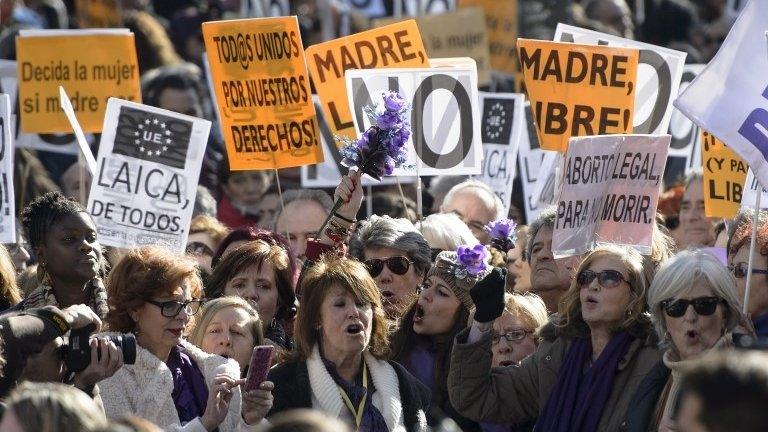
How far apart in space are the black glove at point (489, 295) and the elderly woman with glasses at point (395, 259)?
1.17m

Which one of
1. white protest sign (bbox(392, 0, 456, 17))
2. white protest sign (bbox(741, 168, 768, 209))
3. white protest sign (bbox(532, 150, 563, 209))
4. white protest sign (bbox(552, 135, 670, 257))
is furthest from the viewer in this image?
white protest sign (bbox(392, 0, 456, 17))

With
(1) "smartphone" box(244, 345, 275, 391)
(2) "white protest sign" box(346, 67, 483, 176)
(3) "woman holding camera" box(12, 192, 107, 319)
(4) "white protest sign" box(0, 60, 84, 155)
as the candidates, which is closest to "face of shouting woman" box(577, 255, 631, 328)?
(1) "smartphone" box(244, 345, 275, 391)

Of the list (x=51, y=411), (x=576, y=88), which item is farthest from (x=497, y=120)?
(x=51, y=411)

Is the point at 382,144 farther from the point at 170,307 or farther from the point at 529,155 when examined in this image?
the point at 529,155

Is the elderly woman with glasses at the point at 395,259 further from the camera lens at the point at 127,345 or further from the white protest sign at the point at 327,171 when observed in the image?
the white protest sign at the point at 327,171

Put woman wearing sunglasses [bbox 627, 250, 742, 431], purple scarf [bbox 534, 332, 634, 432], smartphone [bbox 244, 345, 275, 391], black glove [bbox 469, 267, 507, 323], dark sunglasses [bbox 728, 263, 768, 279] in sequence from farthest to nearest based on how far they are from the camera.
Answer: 1. dark sunglasses [bbox 728, 263, 768, 279]
2. black glove [bbox 469, 267, 507, 323]
3. purple scarf [bbox 534, 332, 634, 432]
4. woman wearing sunglasses [bbox 627, 250, 742, 431]
5. smartphone [bbox 244, 345, 275, 391]

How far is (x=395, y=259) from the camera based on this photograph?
7773 millimetres

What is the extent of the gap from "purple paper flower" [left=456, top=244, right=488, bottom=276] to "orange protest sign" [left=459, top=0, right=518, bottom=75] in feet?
22.8

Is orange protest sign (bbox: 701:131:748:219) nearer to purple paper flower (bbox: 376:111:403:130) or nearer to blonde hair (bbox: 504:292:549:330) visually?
blonde hair (bbox: 504:292:549:330)

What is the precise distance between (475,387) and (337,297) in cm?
68

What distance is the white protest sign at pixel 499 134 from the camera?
10.5 metres

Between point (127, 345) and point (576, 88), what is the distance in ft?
12.4

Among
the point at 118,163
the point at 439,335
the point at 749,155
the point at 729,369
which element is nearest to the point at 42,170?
the point at 118,163

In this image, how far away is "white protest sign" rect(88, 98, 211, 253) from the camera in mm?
8750
